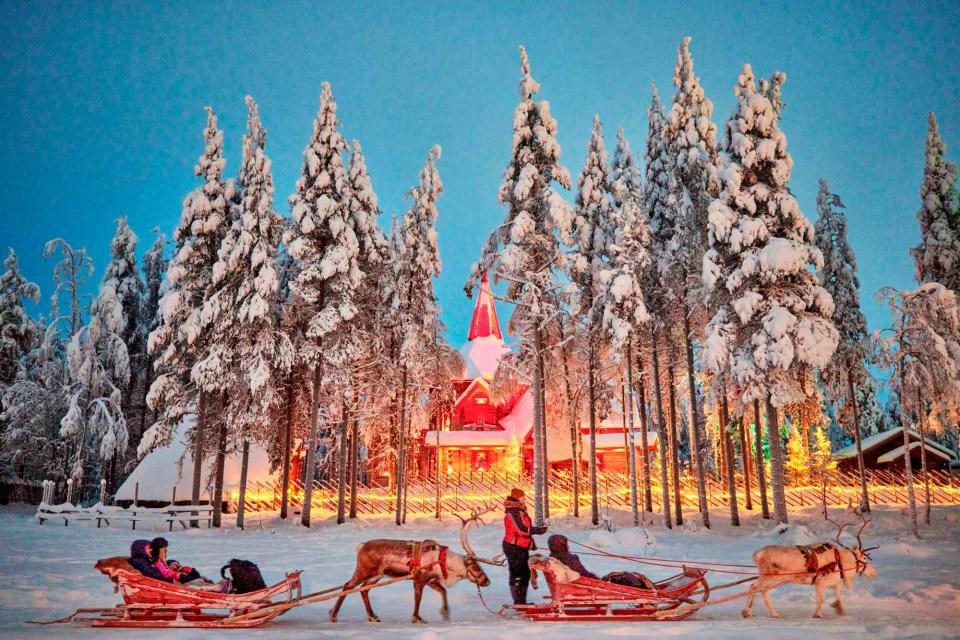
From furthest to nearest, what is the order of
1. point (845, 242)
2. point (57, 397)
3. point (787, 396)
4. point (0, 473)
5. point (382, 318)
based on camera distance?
point (0, 473) → point (57, 397) → point (382, 318) → point (845, 242) → point (787, 396)

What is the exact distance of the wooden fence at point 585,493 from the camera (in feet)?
97.1

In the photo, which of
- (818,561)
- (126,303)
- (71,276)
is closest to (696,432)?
(818,561)

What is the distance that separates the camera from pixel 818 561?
8.57 m

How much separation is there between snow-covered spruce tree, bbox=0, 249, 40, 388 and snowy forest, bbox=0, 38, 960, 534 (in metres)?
4.71

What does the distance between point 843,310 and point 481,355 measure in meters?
27.6

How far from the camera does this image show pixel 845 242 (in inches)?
1084

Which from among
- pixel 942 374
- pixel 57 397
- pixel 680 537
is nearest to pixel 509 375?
pixel 680 537

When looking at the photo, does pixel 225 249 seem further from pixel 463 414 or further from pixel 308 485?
pixel 463 414

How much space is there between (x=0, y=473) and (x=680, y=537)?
44230mm

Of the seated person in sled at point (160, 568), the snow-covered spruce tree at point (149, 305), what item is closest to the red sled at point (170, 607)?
the seated person in sled at point (160, 568)

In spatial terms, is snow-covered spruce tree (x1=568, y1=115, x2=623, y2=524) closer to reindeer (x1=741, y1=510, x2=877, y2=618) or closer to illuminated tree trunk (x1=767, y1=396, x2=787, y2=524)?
→ illuminated tree trunk (x1=767, y1=396, x2=787, y2=524)

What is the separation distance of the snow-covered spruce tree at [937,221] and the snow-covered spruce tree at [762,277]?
9.92 metres

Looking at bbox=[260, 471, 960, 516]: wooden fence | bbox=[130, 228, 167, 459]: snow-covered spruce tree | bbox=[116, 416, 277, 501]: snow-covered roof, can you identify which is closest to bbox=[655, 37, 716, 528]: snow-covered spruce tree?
bbox=[260, 471, 960, 516]: wooden fence

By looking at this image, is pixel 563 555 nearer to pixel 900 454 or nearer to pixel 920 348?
pixel 920 348
